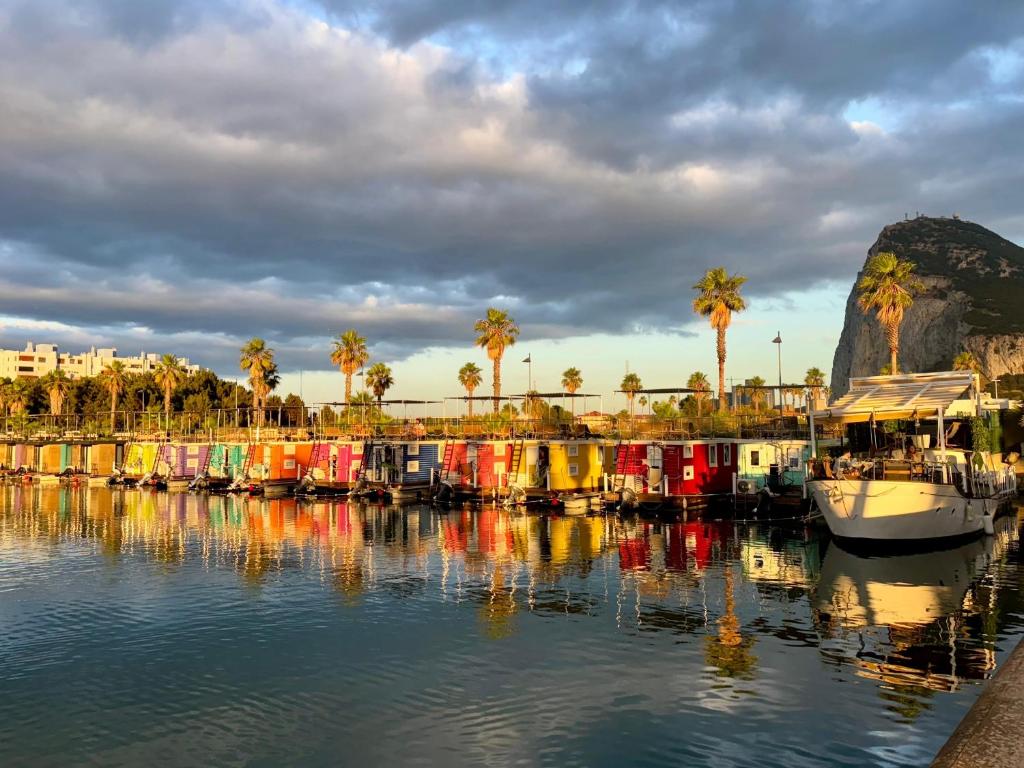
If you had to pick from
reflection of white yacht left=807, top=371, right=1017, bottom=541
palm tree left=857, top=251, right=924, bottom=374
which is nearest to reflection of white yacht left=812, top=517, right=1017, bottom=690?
reflection of white yacht left=807, top=371, right=1017, bottom=541

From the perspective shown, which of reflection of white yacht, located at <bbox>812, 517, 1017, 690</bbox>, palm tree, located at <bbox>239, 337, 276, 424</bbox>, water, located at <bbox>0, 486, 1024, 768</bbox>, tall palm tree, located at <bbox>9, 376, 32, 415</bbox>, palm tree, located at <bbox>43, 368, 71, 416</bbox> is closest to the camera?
water, located at <bbox>0, 486, 1024, 768</bbox>

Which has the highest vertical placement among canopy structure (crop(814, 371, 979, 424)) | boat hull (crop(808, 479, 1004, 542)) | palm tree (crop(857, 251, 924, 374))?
palm tree (crop(857, 251, 924, 374))

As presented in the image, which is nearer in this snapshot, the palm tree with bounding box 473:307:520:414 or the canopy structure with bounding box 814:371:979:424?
the canopy structure with bounding box 814:371:979:424

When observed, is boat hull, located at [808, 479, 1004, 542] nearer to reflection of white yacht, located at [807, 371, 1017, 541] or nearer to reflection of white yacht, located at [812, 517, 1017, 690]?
reflection of white yacht, located at [807, 371, 1017, 541]

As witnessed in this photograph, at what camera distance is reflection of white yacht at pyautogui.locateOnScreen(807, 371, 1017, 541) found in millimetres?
39094

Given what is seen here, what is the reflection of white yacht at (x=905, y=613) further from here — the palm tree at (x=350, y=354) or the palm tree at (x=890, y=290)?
the palm tree at (x=350, y=354)

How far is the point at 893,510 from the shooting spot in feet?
128

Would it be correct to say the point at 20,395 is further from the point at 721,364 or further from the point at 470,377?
the point at 721,364

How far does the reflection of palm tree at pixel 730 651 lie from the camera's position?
69.7 ft

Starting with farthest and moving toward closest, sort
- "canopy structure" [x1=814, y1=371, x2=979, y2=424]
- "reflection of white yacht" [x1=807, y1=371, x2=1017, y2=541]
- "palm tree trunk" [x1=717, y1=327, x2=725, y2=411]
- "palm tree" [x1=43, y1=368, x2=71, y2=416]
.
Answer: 1. "palm tree" [x1=43, y1=368, x2=71, y2=416]
2. "palm tree trunk" [x1=717, y1=327, x2=725, y2=411]
3. "canopy structure" [x1=814, y1=371, x2=979, y2=424]
4. "reflection of white yacht" [x1=807, y1=371, x2=1017, y2=541]

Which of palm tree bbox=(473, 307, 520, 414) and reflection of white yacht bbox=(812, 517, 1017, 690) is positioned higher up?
palm tree bbox=(473, 307, 520, 414)

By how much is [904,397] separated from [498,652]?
32840 millimetres

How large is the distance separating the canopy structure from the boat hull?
5.20m

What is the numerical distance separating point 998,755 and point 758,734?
5837mm
